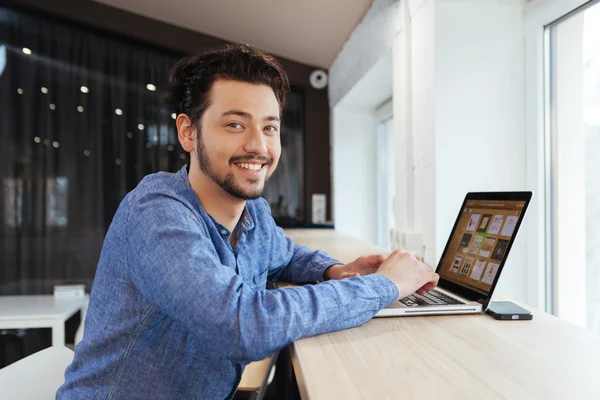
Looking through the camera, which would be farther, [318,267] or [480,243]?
[318,267]

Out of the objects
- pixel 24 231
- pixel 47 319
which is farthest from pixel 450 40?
pixel 24 231

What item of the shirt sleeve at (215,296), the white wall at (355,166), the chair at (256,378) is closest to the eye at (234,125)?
the shirt sleeve at (215,296)

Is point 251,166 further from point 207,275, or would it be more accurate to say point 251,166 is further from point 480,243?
point 480,243

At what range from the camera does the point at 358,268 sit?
4.30 ft

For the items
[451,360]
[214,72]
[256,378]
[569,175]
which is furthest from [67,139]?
[451,360]

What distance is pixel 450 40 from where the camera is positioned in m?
1.62

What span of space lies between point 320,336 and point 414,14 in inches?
57.1

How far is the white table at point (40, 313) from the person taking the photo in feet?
8.43

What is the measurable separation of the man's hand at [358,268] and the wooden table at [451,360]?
0.33 metres

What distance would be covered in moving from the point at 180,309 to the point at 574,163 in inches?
55.1

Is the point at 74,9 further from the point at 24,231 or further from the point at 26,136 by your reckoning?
the point at 24,231

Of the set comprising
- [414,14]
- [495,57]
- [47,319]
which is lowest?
[47,319]

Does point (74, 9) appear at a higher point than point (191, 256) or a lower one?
higher

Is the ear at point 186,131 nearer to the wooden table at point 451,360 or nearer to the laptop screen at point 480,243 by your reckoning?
the wooden table at point 451,360
